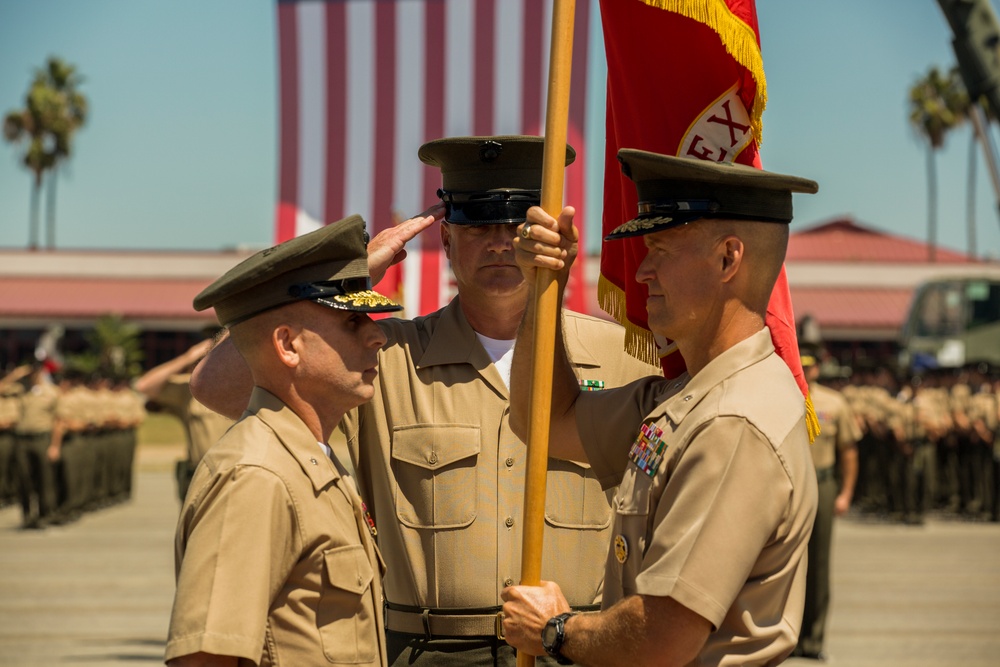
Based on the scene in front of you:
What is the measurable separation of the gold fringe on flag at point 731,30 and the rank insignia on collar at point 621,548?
3.69 ft

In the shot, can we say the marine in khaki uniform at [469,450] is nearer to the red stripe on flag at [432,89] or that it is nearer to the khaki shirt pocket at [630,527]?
the khaki shirt pocket at [630,527]

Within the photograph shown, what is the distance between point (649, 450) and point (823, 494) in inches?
288

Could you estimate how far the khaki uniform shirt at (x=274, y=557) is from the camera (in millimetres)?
2439

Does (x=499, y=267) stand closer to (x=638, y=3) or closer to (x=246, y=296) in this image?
(x=638, y=3)

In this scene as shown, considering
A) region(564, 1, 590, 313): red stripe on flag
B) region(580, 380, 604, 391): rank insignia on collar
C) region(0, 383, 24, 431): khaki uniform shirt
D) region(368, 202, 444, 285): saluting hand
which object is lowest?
region(0, 383, 24, 431): khaki uniform shirt

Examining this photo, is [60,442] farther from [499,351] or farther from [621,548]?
[621,548]

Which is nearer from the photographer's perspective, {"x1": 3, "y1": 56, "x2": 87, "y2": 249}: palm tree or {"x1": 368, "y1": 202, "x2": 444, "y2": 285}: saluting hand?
{"x1": 368, "y1": 202, "x2": 444, "y2": 285}: saluting hand

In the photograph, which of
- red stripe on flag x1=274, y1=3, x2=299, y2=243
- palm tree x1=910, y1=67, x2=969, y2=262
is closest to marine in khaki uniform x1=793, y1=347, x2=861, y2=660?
red stripe on flag x1=274, y1=3, x2=299, y2=243

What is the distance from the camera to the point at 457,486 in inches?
144

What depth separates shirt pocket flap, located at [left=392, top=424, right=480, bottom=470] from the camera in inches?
144

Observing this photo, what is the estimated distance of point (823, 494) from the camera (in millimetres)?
9656

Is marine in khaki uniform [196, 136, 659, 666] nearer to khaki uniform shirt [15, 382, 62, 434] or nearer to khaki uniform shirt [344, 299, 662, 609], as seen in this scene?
khaki uniform shirt [344, 299, 662, 609]

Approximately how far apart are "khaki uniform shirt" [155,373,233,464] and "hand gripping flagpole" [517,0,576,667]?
5928 millimetres

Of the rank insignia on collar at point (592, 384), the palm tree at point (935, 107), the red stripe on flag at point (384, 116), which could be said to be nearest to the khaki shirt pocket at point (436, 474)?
the rank insignia on collar at point (592, 384)
